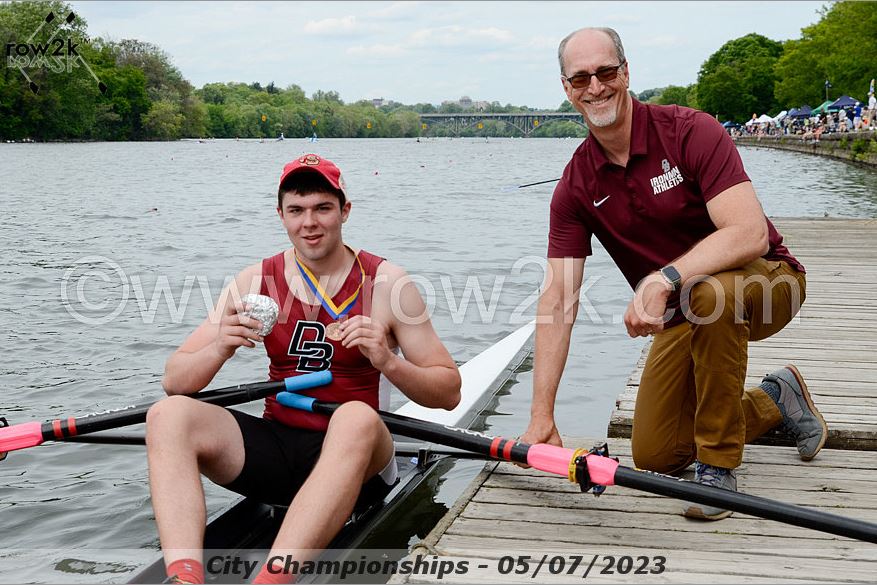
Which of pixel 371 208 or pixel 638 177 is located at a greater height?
pixel 638 177

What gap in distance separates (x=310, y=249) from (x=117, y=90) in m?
111

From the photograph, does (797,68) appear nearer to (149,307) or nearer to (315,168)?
(149,307)

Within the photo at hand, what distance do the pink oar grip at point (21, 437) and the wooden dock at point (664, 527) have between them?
6.28 feet

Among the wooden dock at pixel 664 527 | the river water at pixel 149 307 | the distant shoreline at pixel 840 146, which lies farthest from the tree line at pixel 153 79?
the wooden dock at pixel 664 527

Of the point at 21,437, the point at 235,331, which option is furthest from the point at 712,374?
the point at 21,437

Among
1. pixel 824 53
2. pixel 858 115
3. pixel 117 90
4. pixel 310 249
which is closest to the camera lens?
pixel 310 249

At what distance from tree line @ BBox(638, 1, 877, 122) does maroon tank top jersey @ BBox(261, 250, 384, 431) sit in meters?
58.7

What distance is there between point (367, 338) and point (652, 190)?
1.41 meters

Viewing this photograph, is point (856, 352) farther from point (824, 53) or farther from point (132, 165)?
point (824, 53)

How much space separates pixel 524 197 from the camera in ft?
111

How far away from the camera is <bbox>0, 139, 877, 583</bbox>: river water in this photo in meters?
5.48

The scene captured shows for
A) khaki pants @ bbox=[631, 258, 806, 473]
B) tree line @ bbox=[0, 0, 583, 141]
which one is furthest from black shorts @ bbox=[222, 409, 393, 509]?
tree line @ bbox=[0, 0, 583, 141]

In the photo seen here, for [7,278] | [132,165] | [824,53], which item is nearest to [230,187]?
[132,165]

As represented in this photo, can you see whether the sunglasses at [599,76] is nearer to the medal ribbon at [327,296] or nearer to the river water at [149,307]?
the medal ribbon at [327,296]
